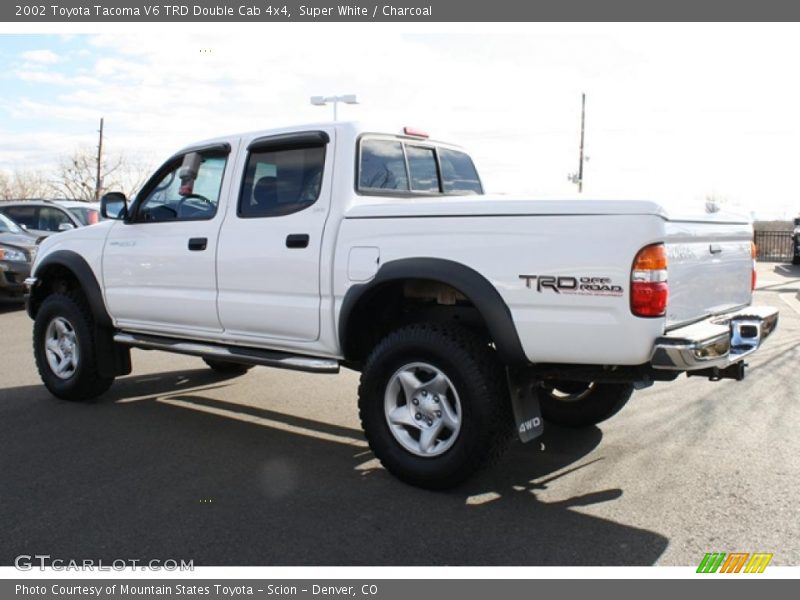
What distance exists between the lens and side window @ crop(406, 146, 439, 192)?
5457mm

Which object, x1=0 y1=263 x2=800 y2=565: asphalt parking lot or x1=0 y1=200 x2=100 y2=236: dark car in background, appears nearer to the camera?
x1=0 y1=263 x2=800 y2=565: asphalt parking lot

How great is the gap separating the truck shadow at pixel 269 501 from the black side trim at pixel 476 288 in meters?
0.87

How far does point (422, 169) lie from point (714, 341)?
2539 millimetres

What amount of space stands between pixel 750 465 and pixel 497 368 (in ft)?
5.89

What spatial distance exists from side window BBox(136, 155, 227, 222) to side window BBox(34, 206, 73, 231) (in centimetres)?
958

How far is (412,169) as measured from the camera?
5457 millimetres

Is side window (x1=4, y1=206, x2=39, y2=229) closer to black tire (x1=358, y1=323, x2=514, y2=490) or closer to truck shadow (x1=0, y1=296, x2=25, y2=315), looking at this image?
truck shadow (x1=0, y1=296, x2=25, y2=315)

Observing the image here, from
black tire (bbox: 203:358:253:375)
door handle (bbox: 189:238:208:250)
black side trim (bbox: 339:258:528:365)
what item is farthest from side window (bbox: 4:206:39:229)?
black side trim (bbox: 339:258:528:365)

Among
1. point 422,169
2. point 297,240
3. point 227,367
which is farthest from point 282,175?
point 227,367

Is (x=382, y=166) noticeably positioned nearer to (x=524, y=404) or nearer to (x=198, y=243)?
(x=198, y=243)

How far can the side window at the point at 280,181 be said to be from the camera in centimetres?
499

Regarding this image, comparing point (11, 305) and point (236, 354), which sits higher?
point (236, 354)

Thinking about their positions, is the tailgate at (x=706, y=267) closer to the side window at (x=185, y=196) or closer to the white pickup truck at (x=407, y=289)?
the white pickup truck at (x=407, y=289)

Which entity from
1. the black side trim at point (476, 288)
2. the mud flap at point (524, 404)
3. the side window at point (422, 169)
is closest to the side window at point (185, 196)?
the side window at point (422, 169)
